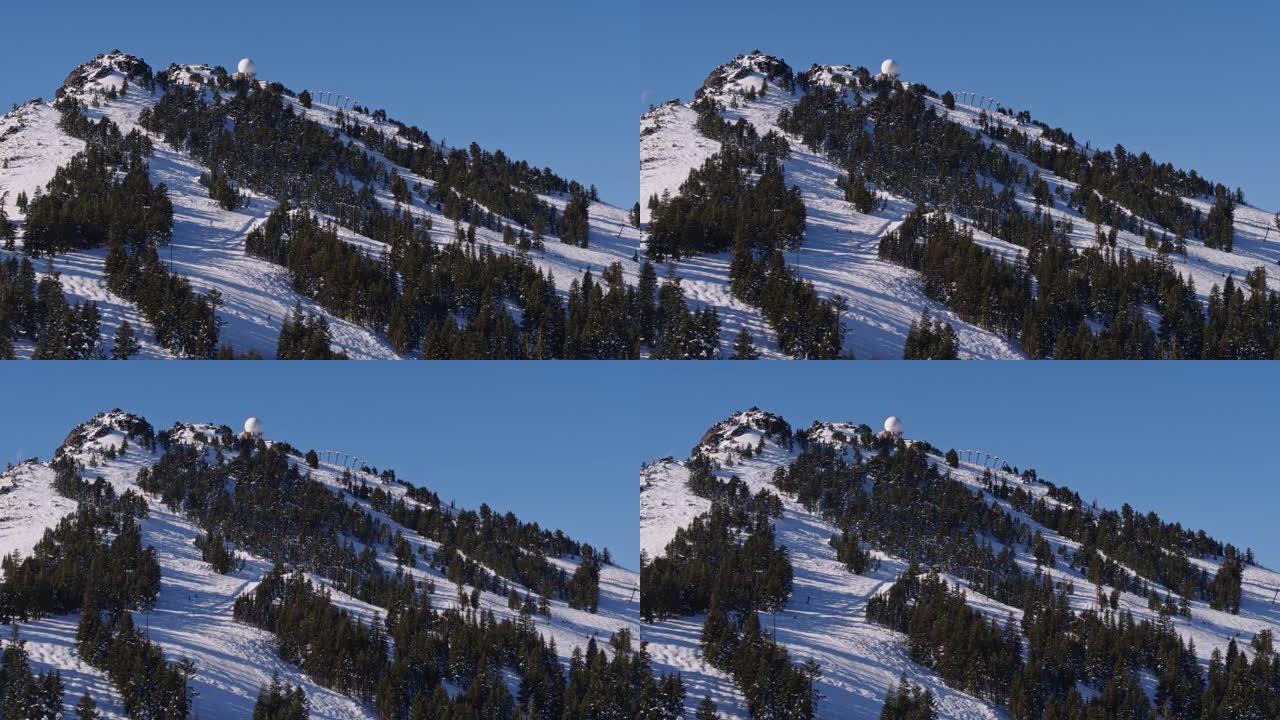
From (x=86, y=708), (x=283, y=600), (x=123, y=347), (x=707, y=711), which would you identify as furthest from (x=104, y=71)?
(x=707, y=711)

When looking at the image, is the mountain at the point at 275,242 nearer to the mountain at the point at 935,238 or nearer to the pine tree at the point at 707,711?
the mountain at the point at 935,238

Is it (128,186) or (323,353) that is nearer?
(323,353)

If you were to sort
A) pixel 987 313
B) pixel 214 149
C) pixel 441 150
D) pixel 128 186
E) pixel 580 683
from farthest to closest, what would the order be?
pixel 441 150, pixel 214 149, pixel 128 186, pixel 987 313, pixel 580 683

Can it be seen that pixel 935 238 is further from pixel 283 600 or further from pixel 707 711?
pixel 283 600

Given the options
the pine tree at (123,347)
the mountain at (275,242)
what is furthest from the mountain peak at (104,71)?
the pine tree at (123,347)

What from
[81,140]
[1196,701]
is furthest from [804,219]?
[81,140]

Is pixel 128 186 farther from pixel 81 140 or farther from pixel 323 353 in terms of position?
pixel 323 353
